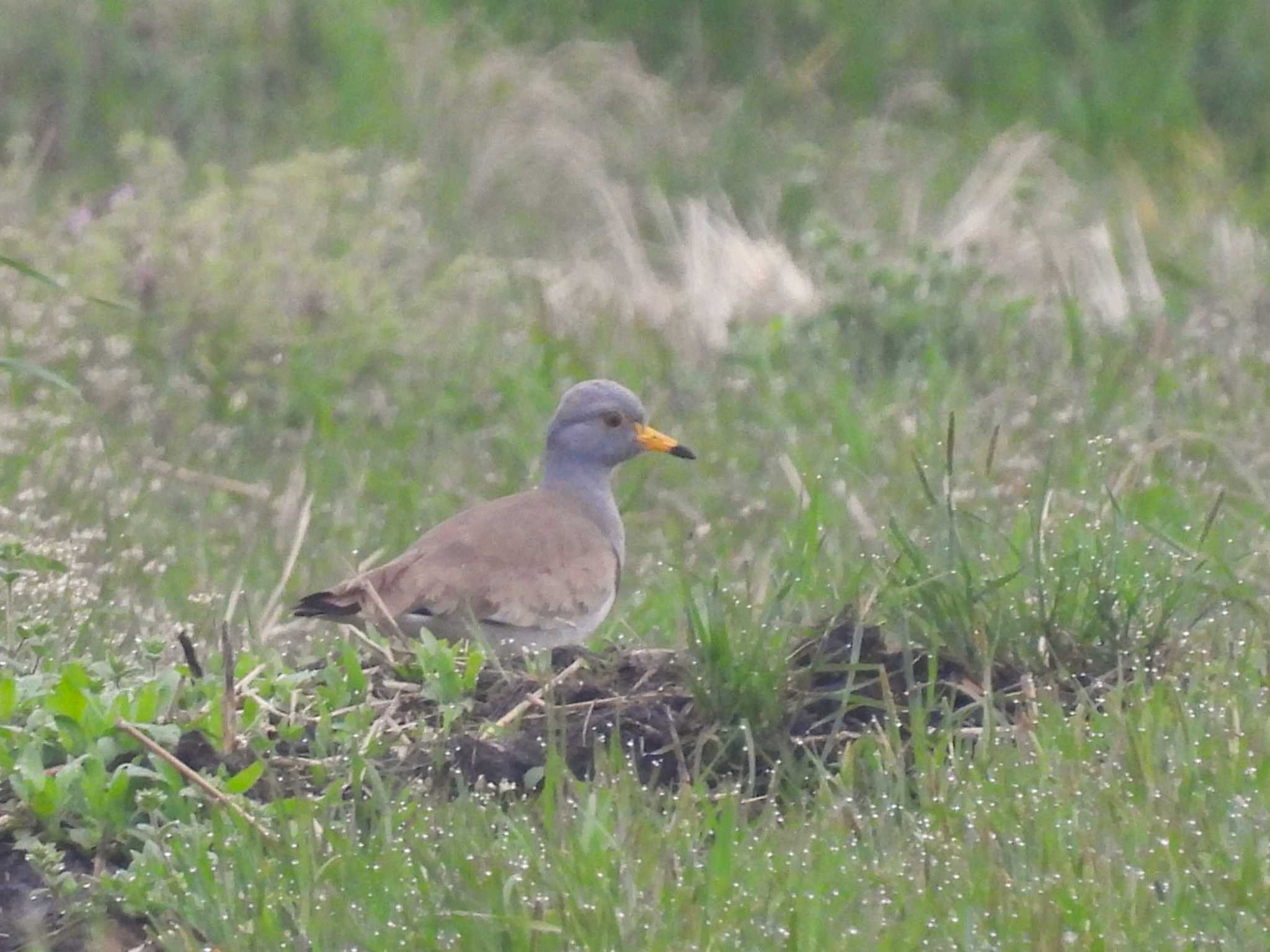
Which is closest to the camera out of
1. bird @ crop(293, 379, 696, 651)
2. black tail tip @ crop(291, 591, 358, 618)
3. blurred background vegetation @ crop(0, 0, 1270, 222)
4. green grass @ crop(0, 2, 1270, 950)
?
green grass @ crop(0, 2, 1270, 950)

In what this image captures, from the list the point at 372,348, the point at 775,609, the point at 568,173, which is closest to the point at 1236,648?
the point at 775,609

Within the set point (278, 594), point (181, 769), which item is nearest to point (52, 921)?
point (181, 769)

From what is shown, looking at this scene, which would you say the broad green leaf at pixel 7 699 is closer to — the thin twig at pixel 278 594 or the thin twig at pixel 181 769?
the thin twig at pixel 181 769

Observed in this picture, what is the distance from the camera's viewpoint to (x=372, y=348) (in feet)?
28.7

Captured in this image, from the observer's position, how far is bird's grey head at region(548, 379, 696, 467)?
22.4 feet

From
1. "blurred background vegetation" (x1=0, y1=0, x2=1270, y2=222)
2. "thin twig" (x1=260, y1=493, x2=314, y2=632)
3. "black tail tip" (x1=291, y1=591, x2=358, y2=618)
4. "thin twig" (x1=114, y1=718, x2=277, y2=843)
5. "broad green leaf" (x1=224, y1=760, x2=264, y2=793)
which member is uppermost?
A: "blurred background vegetation" (x1=0, y1=0, x2=1270, y2=222)

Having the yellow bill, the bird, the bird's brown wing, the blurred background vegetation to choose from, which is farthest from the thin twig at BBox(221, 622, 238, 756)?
the blurred background vegetation

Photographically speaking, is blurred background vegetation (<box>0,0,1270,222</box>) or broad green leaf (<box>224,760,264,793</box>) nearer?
broad green leaf (<box>224,760,264,793</box>)

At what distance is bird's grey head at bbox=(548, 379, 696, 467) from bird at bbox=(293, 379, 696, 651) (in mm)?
181

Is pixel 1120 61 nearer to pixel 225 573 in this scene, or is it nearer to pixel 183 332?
pixel 183 332

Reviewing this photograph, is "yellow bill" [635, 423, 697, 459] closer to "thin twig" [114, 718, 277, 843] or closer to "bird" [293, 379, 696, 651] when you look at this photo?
"bird" [293, 379, 696, 651]

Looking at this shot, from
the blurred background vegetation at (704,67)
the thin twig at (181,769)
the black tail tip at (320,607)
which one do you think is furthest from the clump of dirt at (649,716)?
the blurred background vegetation at (704,67)

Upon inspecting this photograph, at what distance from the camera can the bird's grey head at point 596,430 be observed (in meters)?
6.84

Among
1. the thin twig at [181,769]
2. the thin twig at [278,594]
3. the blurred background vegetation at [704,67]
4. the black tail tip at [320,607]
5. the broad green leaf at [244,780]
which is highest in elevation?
the blurred background vegetation at [704,67]
